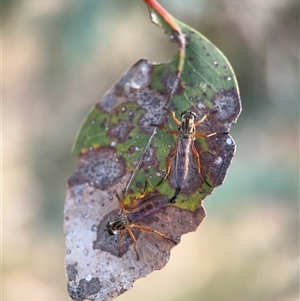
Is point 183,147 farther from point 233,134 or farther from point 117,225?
point 233,134

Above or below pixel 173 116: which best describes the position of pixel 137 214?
below

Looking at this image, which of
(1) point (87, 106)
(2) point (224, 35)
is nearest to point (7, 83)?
(1) point (87, 106)

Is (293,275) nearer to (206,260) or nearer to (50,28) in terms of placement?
(206,260)

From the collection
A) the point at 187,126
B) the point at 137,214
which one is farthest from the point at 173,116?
the point at 137,214

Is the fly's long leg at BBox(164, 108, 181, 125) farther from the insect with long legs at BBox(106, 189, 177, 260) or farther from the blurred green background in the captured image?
the blurred green background

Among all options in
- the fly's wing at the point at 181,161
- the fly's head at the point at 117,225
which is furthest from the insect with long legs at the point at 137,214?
the fly's wing at the point at 181,161

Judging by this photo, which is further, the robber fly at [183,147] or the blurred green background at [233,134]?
the blurred green background at [233,134]

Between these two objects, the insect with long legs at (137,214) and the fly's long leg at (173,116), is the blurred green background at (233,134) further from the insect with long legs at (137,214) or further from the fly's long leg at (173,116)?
the insect with long legs at (137,214)
